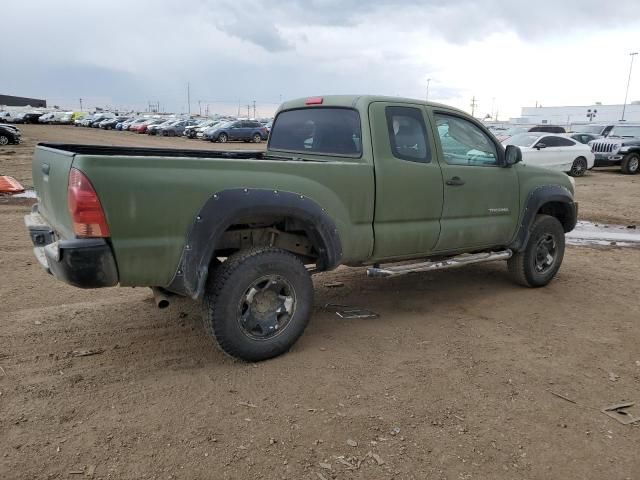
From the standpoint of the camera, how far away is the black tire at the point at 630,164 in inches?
815

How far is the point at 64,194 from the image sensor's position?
127 inches

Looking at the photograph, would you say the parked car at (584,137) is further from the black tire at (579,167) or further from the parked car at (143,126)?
the parked car at (143,126)

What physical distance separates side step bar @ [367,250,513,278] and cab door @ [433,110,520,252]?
0.37ft

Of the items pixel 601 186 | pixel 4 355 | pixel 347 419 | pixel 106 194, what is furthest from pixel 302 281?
pixel 601 186

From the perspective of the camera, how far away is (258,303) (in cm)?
389

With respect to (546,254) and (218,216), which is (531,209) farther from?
(218,216)

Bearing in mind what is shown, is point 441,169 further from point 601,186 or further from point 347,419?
point 601,186

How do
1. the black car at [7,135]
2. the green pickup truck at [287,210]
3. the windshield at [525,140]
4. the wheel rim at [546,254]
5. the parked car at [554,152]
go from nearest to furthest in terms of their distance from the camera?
the green pickup truck at [287,210], the wheel rim at [546,254], the parked car at [554,152], the windshield at [525,140], the black car at [7,135]

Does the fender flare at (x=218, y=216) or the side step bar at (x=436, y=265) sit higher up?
the fender flare at (x=218, y=216)

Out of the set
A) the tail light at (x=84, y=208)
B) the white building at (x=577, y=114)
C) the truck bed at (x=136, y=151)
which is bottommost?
the tail light at (x=84, y=208)

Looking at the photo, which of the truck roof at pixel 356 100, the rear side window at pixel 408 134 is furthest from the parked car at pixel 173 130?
the rear side window at pixel 408 134

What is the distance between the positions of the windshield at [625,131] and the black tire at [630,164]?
240 cm

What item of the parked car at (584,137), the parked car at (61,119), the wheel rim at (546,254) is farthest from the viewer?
the parked car at (61,119)

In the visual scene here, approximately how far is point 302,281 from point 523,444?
1.82 meters
